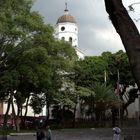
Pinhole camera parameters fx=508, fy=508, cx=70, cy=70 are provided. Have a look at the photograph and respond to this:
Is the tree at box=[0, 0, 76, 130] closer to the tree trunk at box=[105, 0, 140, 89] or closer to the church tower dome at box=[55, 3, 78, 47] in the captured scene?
the tree trunk at box=[105, 0, 140, 89]

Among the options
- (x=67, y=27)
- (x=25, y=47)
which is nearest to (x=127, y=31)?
(x=25, y=47)

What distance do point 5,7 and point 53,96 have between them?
1800 centimetres

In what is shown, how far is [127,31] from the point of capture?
4570 mm

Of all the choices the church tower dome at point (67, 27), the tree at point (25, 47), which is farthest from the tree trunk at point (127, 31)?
the church tower dome at point (67, 27)

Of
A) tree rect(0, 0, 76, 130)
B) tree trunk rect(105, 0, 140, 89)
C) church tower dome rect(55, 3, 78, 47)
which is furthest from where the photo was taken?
church tower dome rect(55, 3, 78, 47)

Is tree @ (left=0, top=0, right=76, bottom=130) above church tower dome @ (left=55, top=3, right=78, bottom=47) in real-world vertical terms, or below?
below

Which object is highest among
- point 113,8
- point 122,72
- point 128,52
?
point 122,72

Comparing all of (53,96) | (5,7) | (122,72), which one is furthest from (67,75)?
(5,7)

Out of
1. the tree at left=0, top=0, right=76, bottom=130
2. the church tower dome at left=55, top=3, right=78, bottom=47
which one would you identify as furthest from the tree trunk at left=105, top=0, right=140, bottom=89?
the church tower dome at left=55, top=3, right=78, bottom=47

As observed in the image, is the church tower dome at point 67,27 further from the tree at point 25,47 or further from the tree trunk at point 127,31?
the tree trunk at point 127,31

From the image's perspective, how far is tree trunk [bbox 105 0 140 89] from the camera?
4.47m

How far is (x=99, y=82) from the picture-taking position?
6494cm

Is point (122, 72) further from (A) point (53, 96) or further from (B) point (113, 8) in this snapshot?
(B) point (113, 8)

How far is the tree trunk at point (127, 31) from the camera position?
4473 millimetres
